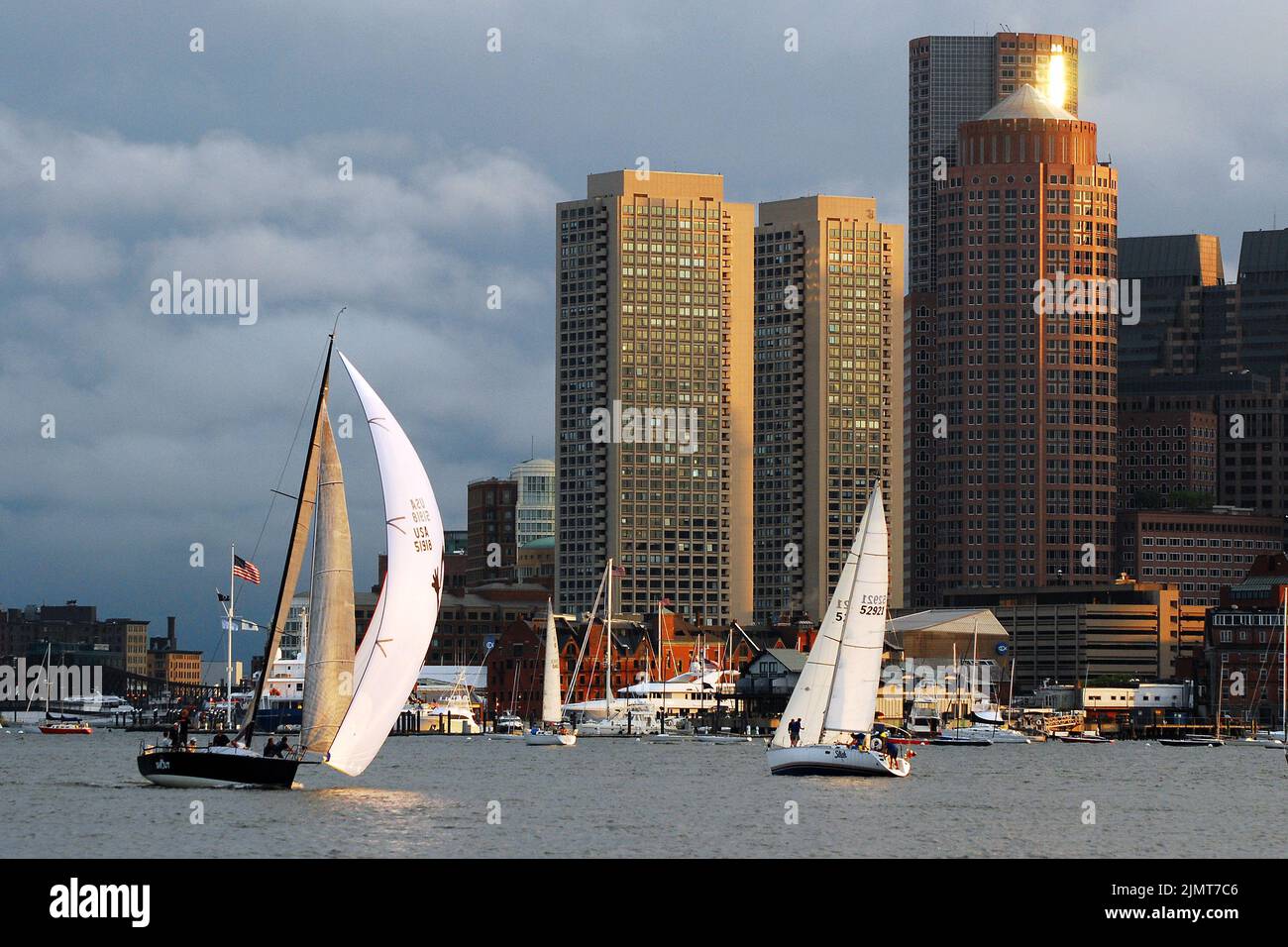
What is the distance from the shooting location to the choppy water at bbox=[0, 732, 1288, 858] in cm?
6344

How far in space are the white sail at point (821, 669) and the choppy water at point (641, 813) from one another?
330cm

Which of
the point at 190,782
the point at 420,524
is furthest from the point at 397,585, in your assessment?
the point at 190,782

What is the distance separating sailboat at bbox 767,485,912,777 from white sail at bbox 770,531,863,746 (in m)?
0.05

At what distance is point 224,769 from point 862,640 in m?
34.6

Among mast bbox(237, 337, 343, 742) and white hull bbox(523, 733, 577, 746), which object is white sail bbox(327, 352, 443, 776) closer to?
mast bbox(237, 337, 343, 742)

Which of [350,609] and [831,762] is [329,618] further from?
[831,762]

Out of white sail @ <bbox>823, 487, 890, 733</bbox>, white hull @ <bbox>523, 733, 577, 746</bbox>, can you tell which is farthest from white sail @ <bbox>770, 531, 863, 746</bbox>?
white hull @ <bbox>523, 733, 577, 746</bbox>
